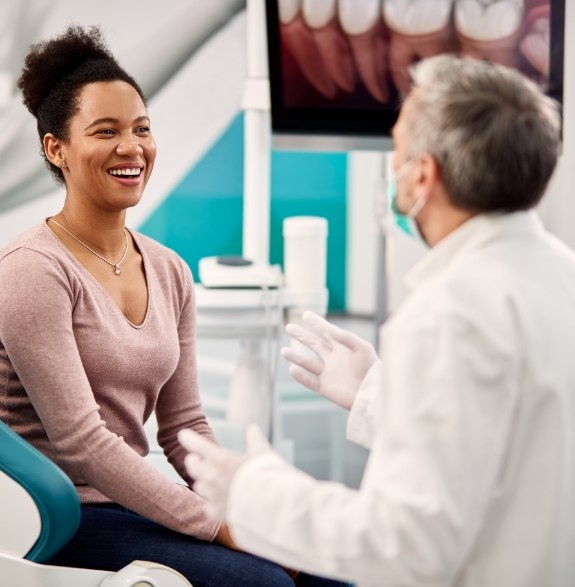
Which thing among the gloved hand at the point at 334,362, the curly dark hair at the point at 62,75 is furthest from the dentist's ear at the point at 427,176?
the curly dark hair at the point at 62,75

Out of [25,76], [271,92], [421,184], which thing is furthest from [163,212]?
[421,184]

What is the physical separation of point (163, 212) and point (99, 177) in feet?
6.57

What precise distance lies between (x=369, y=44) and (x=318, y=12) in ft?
0.51

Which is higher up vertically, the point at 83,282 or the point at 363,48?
the point at 363,48

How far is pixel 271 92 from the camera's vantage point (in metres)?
2.49

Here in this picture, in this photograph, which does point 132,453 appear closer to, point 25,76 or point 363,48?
point 25,76

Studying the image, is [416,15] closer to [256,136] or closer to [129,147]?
[256,136]

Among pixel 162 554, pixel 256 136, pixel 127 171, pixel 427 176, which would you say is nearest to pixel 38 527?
pixel 162 554

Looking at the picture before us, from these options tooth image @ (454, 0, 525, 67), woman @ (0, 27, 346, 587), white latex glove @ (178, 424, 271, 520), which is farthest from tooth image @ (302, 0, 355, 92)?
white latex glove @ (178, 424, 271, 520)

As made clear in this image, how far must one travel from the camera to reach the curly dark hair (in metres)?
1.60

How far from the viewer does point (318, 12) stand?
8.23 feet

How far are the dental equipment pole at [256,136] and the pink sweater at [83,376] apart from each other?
1.33 metres

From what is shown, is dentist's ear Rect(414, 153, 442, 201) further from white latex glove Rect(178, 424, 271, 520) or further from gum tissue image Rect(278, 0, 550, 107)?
gum tissue image Rect(278, 0, 550, 107)

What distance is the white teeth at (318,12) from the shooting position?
98.3 inches
